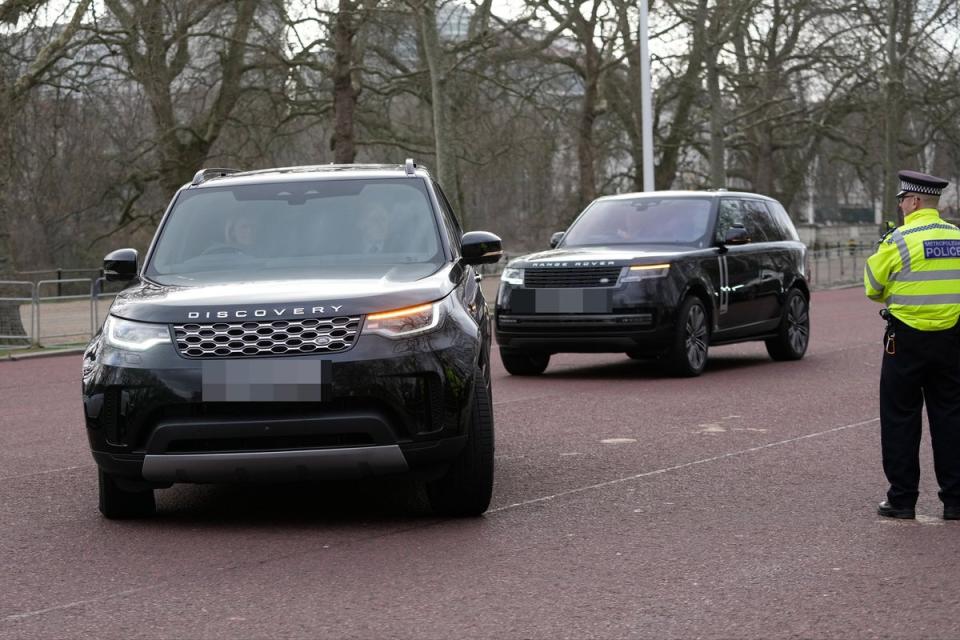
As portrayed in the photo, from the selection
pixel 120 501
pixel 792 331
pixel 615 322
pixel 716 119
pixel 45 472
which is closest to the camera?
pixel 120 501

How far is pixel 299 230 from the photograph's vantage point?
831cm

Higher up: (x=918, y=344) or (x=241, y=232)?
(x=241, y=232)

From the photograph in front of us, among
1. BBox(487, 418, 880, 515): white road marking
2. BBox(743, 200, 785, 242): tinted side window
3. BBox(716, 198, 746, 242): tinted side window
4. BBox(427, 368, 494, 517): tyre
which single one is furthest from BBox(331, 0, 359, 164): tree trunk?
BBox(427, 368, 494, 517): tyre

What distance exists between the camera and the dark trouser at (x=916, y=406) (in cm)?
725

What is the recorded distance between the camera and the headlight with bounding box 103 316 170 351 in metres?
7.04

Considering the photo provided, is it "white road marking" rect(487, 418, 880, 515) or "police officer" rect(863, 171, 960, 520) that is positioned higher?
"police officer" rect(863, 171, 960, 520)

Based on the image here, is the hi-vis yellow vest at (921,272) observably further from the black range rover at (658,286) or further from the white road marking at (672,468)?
the black range rover at (658,286)

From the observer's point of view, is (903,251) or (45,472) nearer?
(903,251)

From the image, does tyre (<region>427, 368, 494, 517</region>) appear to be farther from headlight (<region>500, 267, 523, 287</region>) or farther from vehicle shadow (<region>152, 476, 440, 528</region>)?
headlight (<region>500, 267, 523, 287</region>)

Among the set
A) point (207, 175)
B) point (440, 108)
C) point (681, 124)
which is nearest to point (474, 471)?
point (207, 175)

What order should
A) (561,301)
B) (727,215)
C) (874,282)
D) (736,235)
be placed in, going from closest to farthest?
(874,282), (561,301), (736,235), (727,215)

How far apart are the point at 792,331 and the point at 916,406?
9.72 m

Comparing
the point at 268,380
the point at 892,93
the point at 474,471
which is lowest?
the point at 474,471

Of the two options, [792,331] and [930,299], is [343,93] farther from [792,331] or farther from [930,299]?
[930,299]
